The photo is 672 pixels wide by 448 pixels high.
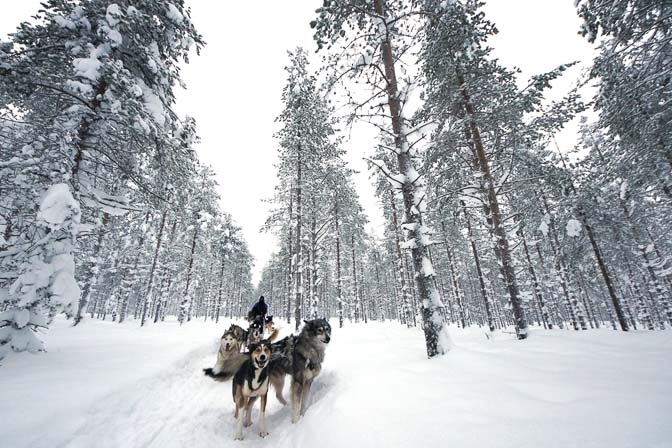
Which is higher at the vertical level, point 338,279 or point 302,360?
point 338,279

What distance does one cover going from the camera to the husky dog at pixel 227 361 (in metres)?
→ 5.17

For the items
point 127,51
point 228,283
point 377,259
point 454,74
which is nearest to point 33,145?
point 127,51

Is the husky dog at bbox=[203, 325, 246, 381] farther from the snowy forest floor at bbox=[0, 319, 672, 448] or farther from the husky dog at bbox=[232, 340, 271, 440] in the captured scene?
the husky dog at bbox=[232, 340, 271, 440]

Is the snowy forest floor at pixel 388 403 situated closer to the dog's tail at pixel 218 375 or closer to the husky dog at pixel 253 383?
the husky dog at pixel 253 383

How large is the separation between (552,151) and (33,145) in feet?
97.0

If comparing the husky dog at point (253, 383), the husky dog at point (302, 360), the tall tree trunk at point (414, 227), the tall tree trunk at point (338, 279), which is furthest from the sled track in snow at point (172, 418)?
the tall tree trunk at point (338, 279)

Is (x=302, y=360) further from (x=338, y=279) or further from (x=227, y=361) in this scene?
(x=338, y=279)

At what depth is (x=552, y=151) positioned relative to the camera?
68.7ft

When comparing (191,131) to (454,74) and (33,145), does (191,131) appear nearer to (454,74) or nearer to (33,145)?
(33,145)

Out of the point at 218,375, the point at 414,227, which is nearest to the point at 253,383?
the point at 218,375

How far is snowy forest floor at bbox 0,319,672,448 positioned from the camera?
7.82 feet

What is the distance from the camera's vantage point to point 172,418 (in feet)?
16.0

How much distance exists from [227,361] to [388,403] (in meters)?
3.76

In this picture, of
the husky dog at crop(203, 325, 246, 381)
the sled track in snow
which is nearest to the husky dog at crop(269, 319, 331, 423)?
the sled track in snow
